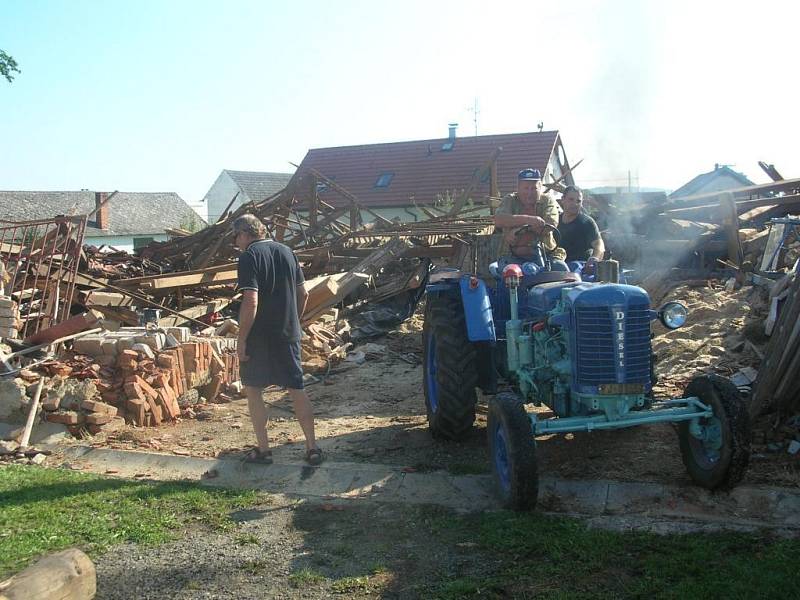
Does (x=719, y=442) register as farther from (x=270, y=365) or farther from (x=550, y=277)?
(x=270, y=365)

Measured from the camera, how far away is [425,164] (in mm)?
32219

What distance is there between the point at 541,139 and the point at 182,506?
27.8 m

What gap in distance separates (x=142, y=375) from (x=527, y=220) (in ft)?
13.2

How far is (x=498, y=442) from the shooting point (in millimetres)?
4805

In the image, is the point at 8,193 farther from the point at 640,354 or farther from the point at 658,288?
the point at 640,354

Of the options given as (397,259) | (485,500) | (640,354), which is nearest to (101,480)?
(485,500)

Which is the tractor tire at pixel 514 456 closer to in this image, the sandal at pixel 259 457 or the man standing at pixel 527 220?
the man standing at pixel 527 220

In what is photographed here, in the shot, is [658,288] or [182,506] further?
[658,288]

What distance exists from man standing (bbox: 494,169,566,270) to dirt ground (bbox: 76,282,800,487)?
56.9 inches

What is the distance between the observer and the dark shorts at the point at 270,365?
5703 millimetres

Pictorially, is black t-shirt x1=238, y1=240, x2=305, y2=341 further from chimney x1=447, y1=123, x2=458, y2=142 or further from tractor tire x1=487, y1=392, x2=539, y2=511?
chimney x1=447, y1=123, x2=458, y2=142

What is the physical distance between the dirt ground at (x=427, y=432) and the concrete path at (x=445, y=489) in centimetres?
22

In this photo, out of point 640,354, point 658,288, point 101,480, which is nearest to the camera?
point 640,354

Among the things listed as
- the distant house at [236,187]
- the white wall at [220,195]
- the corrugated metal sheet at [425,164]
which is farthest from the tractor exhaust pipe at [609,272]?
the white wall at [220,195]
